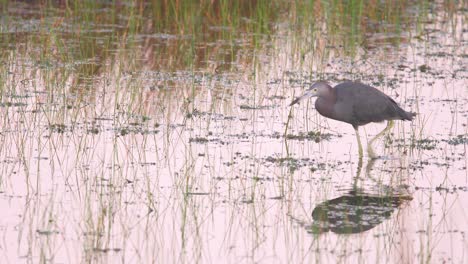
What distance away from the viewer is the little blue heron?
877 cm

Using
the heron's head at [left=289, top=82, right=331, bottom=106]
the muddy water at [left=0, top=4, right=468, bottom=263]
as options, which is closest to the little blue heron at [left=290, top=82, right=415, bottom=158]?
the heron's head at [left=289, top=82, right=331, bottom=106]

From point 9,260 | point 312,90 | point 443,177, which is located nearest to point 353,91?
point 312,90

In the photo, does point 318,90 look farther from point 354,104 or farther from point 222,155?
point 222,155

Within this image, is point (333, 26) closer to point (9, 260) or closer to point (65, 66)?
point (65, 66)

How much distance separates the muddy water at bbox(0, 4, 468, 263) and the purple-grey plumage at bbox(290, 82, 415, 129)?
→ 25 centimetres

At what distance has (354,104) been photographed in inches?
344

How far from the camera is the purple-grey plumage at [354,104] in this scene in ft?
28.8

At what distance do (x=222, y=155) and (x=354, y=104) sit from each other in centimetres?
131

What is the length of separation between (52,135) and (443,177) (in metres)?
3.16

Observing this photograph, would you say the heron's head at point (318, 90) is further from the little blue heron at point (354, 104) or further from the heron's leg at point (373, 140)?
the heron's leg at point (373, 140)

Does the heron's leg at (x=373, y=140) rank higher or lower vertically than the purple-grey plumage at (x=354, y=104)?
lower

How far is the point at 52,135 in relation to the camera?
852 centimetres

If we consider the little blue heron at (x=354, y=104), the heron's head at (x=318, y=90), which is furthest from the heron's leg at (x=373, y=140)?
the heron's head at (x=318, y=90)

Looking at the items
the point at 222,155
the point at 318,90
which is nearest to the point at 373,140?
the point at 318,90
